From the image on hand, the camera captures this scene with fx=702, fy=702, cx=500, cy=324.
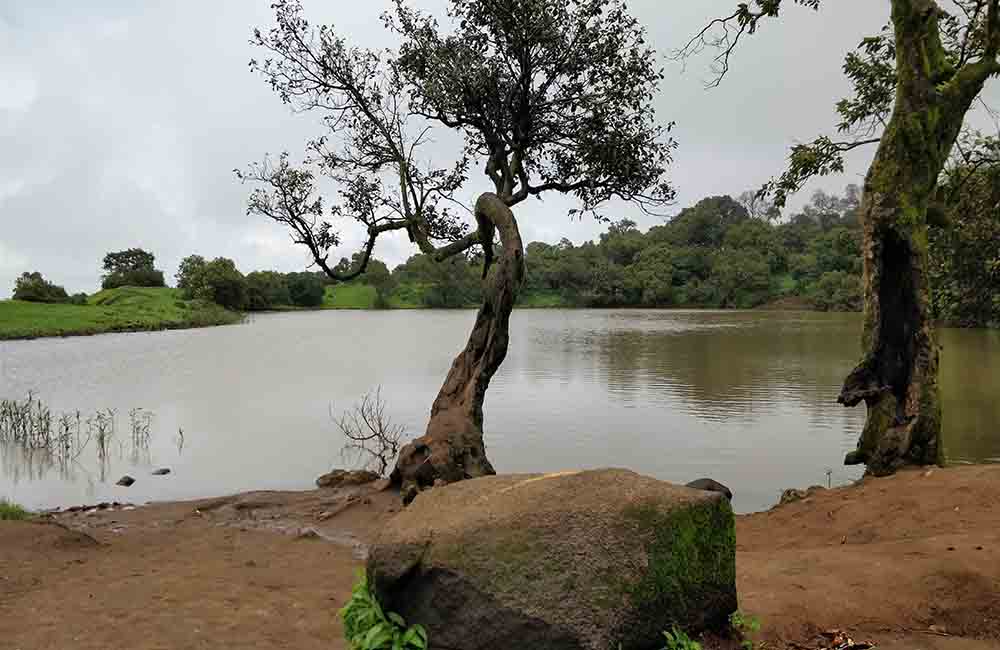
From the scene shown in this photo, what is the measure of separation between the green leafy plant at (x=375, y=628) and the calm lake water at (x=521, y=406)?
916 cm

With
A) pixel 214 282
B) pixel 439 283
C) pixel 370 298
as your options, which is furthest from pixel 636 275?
pixel 214 282

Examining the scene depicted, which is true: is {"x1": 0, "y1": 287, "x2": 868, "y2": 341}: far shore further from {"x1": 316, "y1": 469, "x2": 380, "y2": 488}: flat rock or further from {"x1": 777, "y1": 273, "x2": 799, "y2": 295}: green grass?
{"x1": 316, "y1": 469, "x2": 380, "y2": 488}: flat rock

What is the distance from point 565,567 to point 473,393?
8.17 m

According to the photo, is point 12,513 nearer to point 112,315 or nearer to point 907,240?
point 907,240

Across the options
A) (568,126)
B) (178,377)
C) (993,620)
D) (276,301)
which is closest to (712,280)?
(276,301)

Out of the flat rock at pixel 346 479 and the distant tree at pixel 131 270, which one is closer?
the flat rock at pixel 346 479

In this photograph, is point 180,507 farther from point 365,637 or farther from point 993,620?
point 993,620

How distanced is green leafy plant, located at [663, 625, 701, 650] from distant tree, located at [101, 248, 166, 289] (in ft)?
299

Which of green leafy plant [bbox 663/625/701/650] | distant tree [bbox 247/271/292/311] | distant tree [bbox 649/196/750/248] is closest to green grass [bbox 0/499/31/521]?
green leafy plant [bbox 663/625/701/650]

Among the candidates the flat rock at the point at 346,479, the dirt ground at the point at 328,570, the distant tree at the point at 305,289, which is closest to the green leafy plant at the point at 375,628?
the dirt ground at the point at 328,570

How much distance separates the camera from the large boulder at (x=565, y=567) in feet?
12.7

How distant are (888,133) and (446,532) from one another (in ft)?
33.2

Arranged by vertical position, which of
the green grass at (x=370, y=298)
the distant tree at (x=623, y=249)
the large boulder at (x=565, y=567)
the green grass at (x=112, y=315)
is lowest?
the large boulder at (x=565, y=567)

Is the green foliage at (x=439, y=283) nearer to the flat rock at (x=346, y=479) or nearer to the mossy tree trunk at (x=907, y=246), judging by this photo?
the flat rock at (x=346, y=479)
